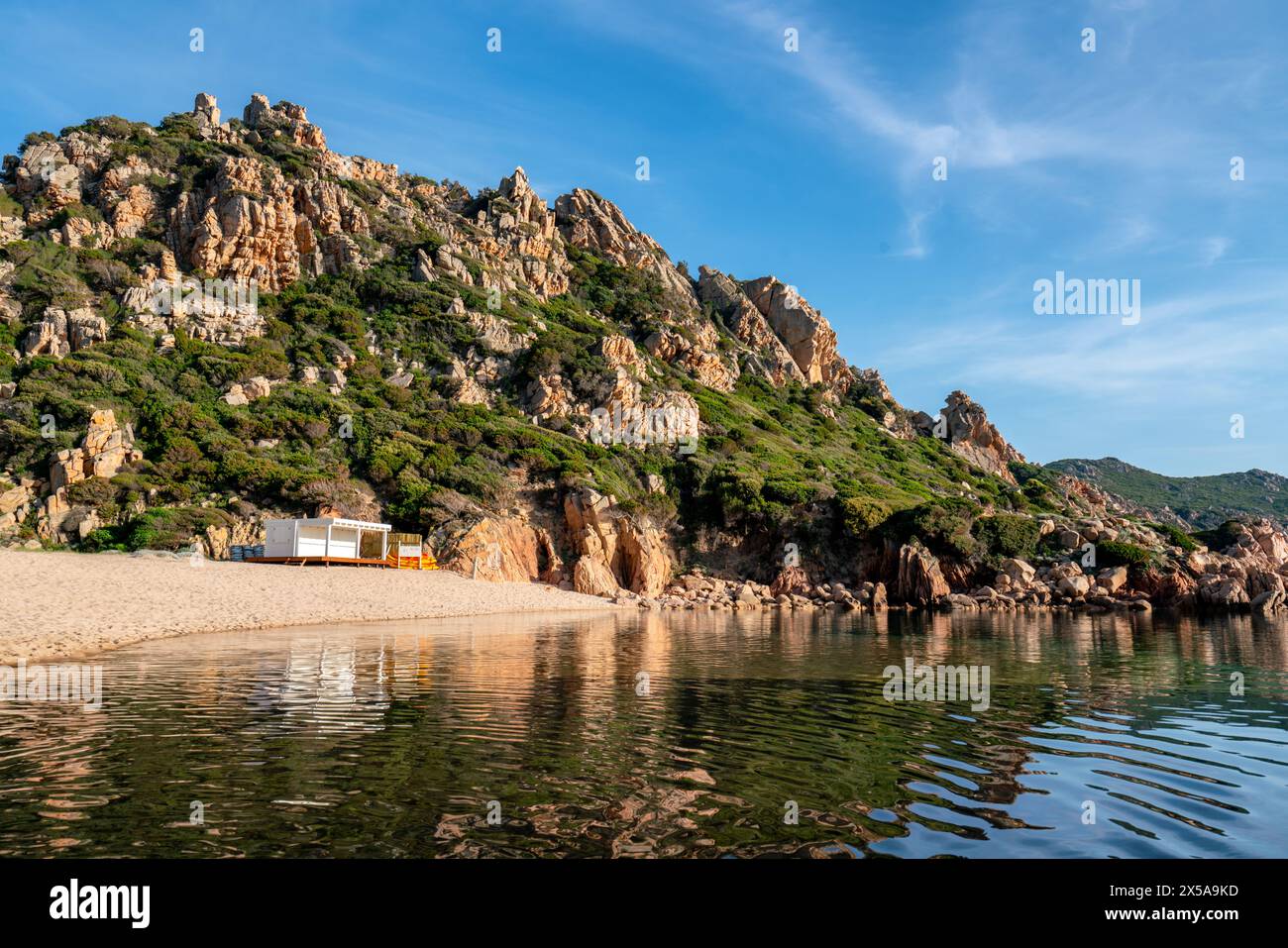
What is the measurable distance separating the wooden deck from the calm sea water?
2295 centimetres

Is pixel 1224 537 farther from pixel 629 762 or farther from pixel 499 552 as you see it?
pixel 629 762

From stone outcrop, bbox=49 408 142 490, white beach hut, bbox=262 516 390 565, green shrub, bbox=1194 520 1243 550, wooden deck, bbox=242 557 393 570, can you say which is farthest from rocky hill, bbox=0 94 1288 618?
white beach hut, bbox=262 516 390 565

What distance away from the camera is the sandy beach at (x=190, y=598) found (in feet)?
66.5

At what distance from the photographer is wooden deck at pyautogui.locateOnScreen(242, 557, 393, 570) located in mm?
40375

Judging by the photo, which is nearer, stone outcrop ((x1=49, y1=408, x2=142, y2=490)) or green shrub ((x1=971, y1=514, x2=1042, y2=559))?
stone outcrop ((x1=49, y1=408, x2=142, y2=490))

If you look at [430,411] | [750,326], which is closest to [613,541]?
[430,411]

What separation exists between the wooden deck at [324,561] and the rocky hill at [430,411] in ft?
9.56

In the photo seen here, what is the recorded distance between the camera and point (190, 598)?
2778cm

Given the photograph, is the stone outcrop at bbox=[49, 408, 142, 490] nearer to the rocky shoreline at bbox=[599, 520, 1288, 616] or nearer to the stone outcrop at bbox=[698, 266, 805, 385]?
the rocky shoreline at bbox=[599, 520, 1288, 616]

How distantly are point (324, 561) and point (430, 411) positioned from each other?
21.8m

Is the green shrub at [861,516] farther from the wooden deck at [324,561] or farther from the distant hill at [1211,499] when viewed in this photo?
the distant hill at [1211,499]

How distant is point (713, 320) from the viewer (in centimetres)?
10500

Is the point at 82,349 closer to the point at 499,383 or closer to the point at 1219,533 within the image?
the point at 499,383
